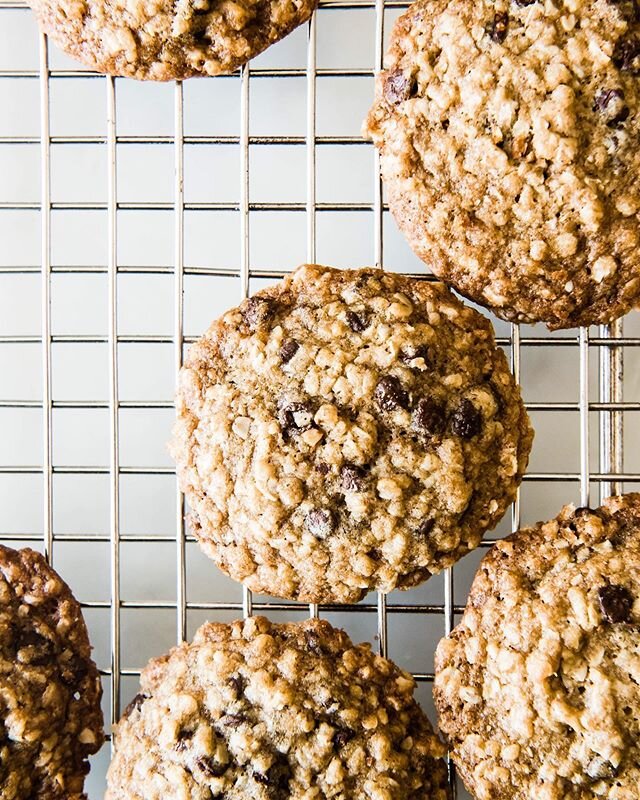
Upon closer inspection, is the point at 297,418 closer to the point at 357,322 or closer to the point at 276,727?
the point at 357,322

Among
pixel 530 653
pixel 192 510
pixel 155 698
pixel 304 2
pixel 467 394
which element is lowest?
pixel 155 698

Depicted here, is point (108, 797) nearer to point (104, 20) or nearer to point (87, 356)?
point (87, 356)

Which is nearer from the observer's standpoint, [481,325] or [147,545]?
[481,325]

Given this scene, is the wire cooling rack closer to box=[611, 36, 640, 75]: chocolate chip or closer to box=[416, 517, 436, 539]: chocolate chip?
box=[416, 517, 436, 539]: chocolate chip

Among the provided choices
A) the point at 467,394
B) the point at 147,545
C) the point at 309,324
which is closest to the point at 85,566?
the point at 147,545

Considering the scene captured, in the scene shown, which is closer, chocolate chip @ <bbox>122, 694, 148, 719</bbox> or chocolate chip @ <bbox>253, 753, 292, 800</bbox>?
chocolate chip @ <bbox>253, 753, 292, 800</bbox>

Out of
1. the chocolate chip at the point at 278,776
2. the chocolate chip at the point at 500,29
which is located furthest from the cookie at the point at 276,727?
the chocolate chip at the point at 500,29

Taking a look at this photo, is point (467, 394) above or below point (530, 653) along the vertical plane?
above

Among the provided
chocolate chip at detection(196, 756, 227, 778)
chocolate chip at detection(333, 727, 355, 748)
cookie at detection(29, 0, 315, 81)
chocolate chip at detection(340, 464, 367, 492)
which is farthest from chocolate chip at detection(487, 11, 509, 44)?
chocolate chip at detection(196, 756, 227, 778)
